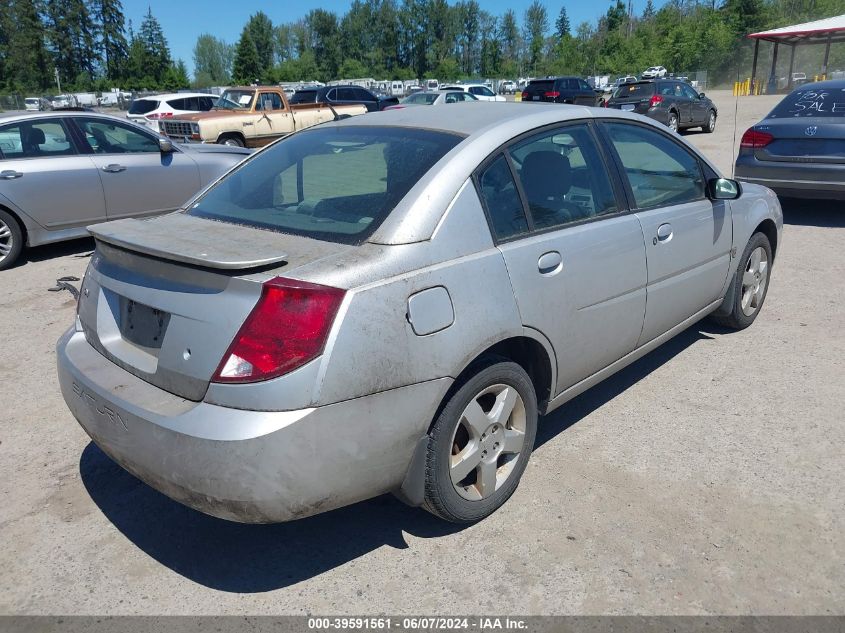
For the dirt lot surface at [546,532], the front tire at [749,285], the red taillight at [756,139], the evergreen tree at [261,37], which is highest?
the evergreen tree at [261,37]

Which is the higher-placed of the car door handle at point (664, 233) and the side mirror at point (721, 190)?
the side mirror at point (721, 190)

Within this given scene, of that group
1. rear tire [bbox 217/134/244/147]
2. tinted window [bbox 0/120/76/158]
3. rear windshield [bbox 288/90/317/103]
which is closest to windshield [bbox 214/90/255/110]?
rear tire [bbox 217/134/244/147]

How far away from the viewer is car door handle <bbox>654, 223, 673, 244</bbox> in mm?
3914

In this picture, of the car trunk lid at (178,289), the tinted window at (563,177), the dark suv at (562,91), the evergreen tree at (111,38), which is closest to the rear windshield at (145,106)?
the dark suv at (562,91)

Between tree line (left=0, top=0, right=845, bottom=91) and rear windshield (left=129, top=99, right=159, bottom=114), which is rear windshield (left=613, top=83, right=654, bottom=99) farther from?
tree line (left=0, top=0, right=845, bottom=91)

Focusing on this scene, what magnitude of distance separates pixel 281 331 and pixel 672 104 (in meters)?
20.4

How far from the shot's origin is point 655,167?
14.1ft

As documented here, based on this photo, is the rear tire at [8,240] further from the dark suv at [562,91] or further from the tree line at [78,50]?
the tree line at [78,50]

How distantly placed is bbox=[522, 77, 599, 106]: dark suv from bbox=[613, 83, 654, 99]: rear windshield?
5772 mm

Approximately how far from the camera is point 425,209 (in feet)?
9.18

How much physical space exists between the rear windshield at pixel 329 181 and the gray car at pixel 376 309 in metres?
0.01

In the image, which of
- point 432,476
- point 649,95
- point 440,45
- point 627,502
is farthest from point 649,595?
→ point 440,45

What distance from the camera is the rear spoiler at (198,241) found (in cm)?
252

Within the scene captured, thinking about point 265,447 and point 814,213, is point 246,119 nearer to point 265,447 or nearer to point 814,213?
point 814,213
